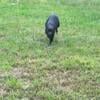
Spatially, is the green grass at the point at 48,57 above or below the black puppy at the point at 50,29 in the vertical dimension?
below

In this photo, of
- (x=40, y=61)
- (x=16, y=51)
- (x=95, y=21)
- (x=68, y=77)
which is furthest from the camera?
(x=95, y=21)

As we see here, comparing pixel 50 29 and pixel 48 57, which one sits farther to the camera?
pixel 50 29

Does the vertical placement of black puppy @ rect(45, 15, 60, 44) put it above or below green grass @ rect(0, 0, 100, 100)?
above

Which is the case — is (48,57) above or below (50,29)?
below

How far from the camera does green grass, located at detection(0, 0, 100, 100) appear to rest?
8.04 metres

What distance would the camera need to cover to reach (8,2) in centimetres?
1936

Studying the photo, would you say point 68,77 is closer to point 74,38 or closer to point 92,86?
point 92,86

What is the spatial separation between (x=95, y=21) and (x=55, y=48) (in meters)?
4.49

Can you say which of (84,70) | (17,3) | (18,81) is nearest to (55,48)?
(84,70)

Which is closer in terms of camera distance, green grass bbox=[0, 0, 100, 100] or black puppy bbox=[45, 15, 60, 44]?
green grass bbox=[0, 0, 100, 100]

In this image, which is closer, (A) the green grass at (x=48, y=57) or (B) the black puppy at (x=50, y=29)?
(A) the green grass at (x=48, y=57)

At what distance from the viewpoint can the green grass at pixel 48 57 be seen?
8039mm

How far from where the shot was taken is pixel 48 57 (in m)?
10.3

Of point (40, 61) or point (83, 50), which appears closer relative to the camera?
point (40, 61)
